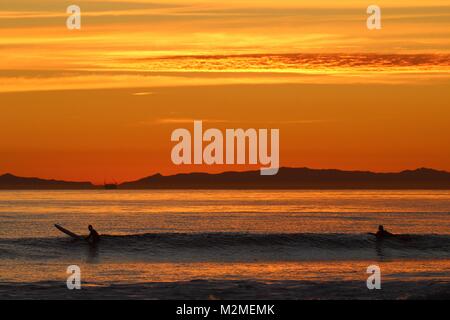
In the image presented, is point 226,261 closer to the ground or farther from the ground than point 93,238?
closer to the ground

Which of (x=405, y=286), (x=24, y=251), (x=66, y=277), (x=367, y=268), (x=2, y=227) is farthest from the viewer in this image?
(x=2, y=227)

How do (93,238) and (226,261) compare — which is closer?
(226,261)

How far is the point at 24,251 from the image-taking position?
49906 mm

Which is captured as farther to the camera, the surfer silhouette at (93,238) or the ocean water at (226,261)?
the surfer silhouette at (93,238)

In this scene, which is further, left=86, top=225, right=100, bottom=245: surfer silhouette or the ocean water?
left=86, top=225, right=100, bottom=245: surfer silhouette

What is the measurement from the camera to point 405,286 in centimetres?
3209

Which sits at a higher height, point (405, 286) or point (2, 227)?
point (2, 227)

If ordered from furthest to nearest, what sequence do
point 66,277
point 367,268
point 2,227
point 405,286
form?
point 2,227 → point 367,268 → point 66,277 → point 405,286

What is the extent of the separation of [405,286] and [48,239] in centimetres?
3068

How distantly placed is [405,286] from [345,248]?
2439 centimetres
